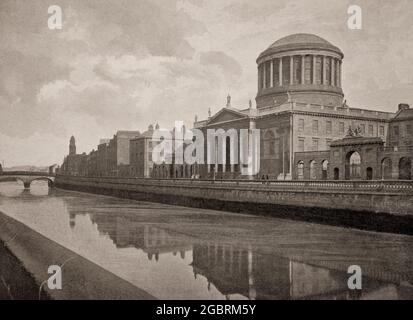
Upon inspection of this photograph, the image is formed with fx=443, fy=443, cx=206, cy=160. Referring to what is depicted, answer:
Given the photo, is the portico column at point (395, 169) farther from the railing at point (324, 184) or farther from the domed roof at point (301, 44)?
the domed roof at point (301, 44)

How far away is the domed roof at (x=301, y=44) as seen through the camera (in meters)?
47.2

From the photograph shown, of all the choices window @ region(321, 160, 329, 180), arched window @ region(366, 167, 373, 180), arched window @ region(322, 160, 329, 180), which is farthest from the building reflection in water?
arched window @ region(322, 160, 329, 180)

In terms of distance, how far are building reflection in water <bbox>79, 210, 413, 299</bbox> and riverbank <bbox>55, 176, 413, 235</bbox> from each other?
674 centimetres

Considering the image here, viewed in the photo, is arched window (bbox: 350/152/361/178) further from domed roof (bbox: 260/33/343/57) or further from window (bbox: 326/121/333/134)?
domed roof (bbox: 260/33/343/57)

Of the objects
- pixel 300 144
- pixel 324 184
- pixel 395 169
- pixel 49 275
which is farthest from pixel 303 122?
→ pixel 49 275

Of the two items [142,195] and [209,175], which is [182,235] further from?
[209,175]

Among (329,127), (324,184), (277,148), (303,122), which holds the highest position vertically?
(303,122)

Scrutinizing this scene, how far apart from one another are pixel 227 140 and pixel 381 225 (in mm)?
32540

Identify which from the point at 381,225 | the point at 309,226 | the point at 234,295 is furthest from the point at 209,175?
the point at 234,295

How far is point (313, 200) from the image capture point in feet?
78.7

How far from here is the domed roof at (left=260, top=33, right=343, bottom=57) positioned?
155ft

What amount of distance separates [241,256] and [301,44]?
36.4 meters

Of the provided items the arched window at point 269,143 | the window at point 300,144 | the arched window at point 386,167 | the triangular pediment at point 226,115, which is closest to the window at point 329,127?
the window at point 300,144

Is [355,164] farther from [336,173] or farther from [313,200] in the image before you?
[313,200]
